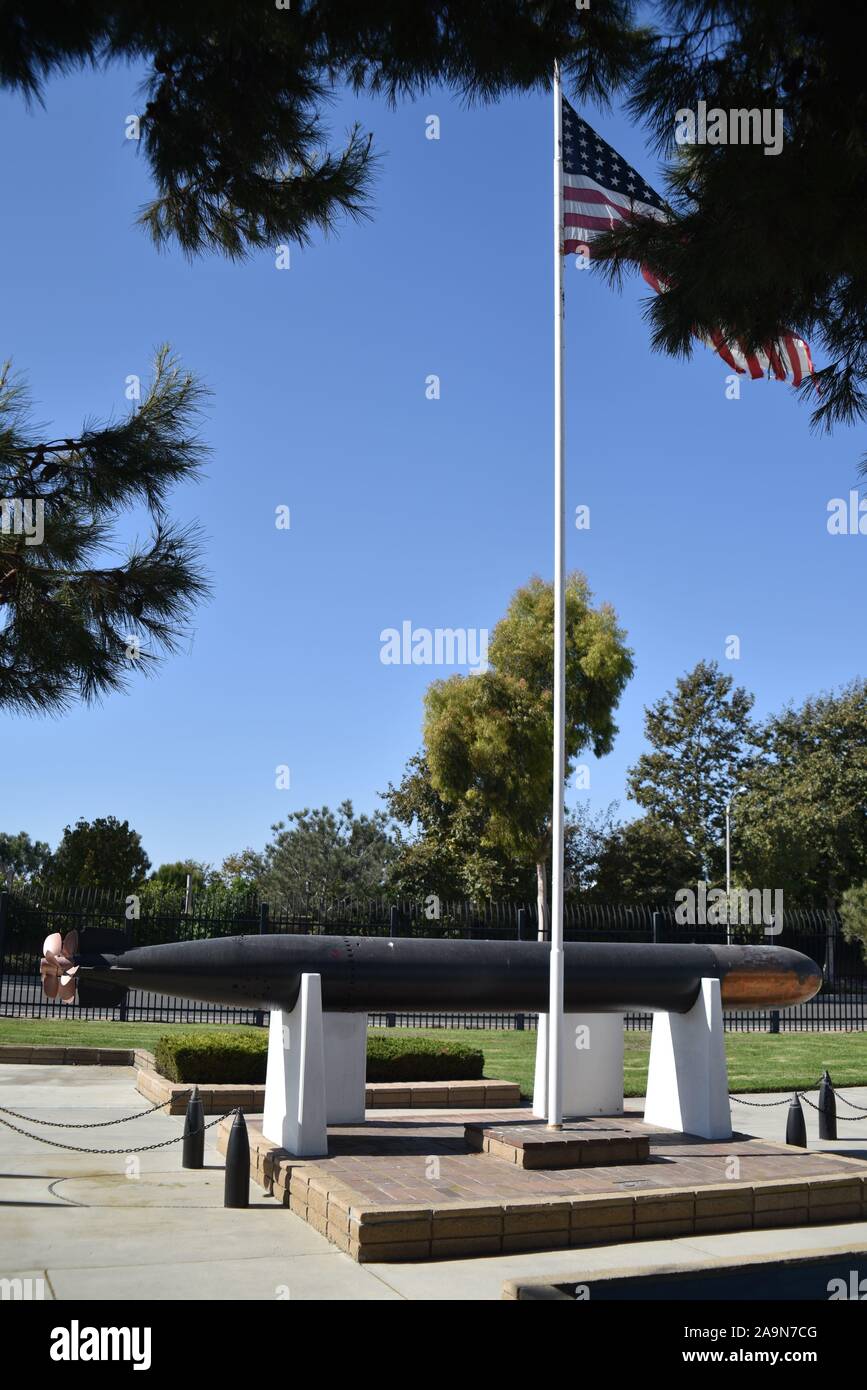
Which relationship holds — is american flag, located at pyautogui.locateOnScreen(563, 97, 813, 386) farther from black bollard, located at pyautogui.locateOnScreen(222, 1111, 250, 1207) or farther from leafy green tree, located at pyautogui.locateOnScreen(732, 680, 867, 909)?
leafy green tree, located at pyautogui.locateOnScreen(732, 680, 867, 909)

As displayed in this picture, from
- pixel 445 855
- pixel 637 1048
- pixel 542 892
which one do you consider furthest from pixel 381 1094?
pixel 445 855

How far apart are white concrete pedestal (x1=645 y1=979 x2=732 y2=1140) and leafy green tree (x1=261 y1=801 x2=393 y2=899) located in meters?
29.8

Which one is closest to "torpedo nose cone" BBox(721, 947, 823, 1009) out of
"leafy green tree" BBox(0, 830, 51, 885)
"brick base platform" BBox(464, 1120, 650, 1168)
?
"brick base platform" BBox(464, 1120, 650, 1168)

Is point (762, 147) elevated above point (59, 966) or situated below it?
above

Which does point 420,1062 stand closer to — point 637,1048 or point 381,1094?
point 381,1094

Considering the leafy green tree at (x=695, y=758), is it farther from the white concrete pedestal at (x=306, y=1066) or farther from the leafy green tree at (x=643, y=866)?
the white concrete pedestal at (x=306, y=1066)

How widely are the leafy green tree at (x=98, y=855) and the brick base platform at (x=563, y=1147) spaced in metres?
30.4

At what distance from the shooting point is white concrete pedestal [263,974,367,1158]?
9.62 meters

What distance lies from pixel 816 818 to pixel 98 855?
81.6 ft

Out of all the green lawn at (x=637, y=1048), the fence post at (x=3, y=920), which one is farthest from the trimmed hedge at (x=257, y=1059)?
the fence post at (x=3, y=920)

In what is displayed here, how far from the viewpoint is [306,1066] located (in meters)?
9.70

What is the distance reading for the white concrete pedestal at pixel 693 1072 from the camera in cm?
1125
